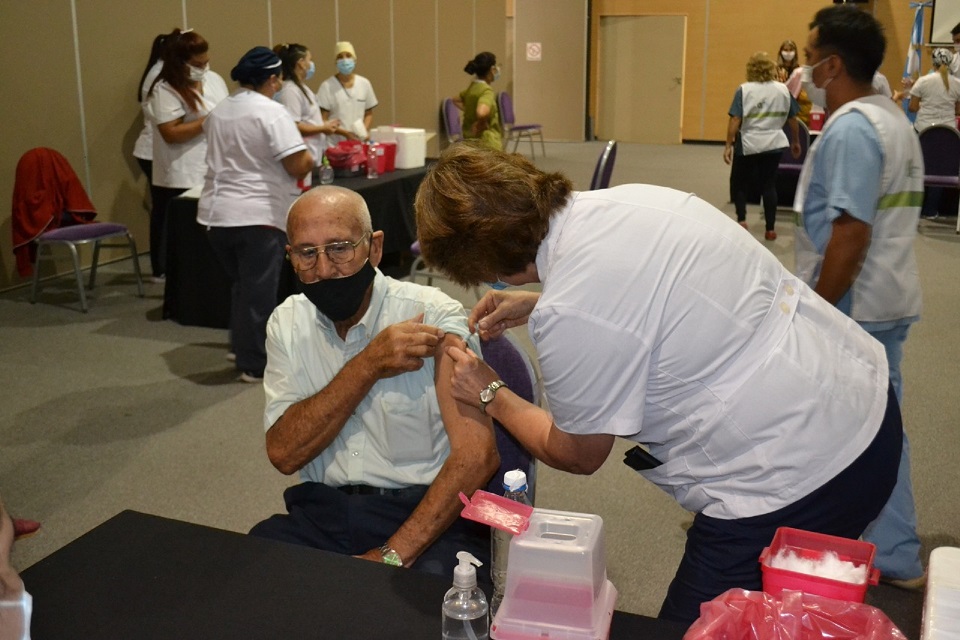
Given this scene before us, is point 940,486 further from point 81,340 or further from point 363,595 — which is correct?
point 81,340

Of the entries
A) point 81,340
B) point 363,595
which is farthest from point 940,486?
point 81,340

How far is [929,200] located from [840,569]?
755 cm

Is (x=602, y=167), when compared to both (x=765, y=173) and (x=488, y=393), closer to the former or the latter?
(x=765, y=173)

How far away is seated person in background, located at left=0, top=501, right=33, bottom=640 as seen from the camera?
3.04ft

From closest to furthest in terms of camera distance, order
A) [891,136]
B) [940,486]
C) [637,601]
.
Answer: [891,136], [637,601], [940,486]

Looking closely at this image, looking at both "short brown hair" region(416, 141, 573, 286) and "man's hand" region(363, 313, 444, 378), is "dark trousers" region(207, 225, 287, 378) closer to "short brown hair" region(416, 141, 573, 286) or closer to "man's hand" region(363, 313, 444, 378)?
"man's hand" region(363, 313, 444, 378)

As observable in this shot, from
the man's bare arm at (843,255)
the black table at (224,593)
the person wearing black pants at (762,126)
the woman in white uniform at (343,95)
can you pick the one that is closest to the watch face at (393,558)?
the black table at (224,593)

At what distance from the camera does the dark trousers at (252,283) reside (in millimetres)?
4152

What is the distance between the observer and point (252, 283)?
4.15 meters

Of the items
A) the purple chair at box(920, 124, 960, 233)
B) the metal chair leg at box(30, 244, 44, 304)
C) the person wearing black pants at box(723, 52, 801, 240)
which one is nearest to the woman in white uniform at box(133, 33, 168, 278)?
the metal chair leg at box(30, 244, 44, 304)

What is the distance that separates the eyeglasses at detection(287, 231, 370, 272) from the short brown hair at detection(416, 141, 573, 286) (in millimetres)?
530

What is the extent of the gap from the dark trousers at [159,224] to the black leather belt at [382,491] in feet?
13.9

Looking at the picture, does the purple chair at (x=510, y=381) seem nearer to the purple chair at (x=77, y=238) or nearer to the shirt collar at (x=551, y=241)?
the shirt collar at (x=551, y=241)

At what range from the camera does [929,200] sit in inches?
311
